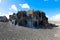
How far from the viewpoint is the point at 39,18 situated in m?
45.7

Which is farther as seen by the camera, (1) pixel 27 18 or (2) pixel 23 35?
(1) pixel 27 18

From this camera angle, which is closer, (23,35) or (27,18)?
(23,35)

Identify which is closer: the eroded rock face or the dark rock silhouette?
the dark rock silhouette

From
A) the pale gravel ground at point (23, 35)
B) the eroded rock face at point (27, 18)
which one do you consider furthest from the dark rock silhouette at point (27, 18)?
the pale gravel ground at point (23, 35)

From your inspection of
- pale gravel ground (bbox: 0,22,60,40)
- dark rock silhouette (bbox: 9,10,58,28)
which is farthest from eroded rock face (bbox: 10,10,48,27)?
pale gravel ground (bbox: 0,22,60,40)

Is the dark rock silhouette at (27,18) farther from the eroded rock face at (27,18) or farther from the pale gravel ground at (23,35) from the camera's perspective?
the pale gravel ground at (23,35)

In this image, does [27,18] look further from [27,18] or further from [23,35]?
[23,35]

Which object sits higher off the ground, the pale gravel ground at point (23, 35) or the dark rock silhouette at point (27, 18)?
the dark rock silhouette at point (27, 18)

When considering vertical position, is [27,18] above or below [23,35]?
above

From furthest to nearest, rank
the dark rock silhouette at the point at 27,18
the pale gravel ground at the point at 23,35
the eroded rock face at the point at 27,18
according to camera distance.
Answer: the eroded rock face at the point at 27,18
the dark rock silhouette at the point at 27,18
the pale gravel ground at the point at 23,35

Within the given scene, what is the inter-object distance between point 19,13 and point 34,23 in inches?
268

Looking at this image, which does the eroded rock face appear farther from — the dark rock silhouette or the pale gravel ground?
the pale gravel ground

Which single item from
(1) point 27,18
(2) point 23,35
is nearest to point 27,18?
(1) point 27,18

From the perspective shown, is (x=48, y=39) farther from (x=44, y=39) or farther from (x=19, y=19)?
(x=19, y=19)
